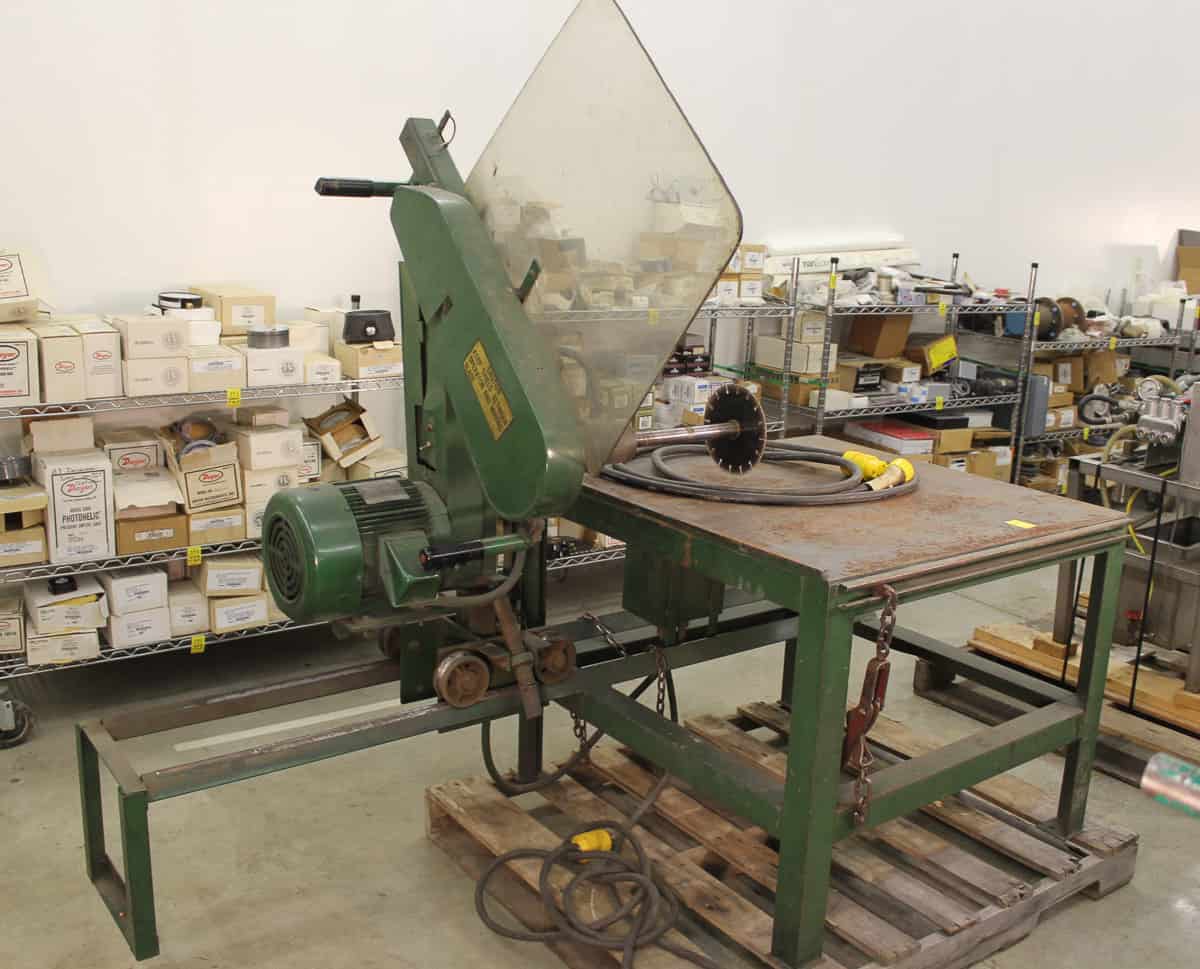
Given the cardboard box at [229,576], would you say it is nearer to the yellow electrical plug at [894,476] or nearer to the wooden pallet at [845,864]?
the wooden pallet at [845,864]

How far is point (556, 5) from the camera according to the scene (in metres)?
4.11

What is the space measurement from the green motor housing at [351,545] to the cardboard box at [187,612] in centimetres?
121

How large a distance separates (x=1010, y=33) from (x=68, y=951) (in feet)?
18.2

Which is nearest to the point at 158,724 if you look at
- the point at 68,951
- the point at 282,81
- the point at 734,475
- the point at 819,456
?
the point at 68,951

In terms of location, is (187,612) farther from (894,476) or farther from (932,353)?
(932,353)

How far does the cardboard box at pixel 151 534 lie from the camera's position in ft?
10.3

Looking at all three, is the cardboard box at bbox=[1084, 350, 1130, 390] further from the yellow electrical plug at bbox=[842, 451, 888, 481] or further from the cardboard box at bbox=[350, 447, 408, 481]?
the cardboard box at bbox=[350, 447, 408, 481]

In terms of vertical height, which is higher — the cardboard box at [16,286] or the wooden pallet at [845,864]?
the cardboard box at [16,286]

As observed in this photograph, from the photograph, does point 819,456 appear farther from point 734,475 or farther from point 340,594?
point 340,594

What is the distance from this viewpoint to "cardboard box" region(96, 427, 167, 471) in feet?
10.7

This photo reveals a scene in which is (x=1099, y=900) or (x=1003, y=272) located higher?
(x=1003, y=272)

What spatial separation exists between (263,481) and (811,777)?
2.00m

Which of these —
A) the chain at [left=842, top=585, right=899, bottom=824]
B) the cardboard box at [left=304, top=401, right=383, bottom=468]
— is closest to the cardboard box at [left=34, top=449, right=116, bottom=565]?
the cardboard box at [left=304, top=401, right=383, bottom=468]

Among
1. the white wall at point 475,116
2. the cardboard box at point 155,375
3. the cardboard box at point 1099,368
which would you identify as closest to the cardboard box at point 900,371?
the white wall at point 475,116
